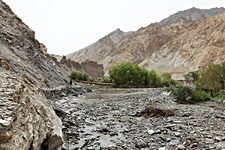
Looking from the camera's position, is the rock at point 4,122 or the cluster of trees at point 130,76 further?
the cluster of trees at point 130,76

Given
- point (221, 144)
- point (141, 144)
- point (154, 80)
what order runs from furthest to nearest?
point (154, 80) → point (221, 144) → point (141, 144)

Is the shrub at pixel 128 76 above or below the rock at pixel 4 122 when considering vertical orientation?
above

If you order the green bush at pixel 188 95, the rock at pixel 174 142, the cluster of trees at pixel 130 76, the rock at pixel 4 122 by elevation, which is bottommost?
the rock at pixel 174 142

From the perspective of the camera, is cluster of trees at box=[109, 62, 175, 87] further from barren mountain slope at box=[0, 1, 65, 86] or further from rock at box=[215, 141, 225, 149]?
rock at box=[215, 141, 225, 149]

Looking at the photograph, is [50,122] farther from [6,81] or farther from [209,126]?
[209,126]

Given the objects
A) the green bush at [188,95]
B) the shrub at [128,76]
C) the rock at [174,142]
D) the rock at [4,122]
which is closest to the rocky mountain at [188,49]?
the shrub at [128,76]

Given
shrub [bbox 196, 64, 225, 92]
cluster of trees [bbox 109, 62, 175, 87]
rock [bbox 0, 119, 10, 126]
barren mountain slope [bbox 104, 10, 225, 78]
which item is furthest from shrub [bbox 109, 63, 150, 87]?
rock [bbox 0, 119, 10, 126]

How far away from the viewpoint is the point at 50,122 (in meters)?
10.9

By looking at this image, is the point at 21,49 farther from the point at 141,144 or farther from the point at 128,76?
the point at 128,76

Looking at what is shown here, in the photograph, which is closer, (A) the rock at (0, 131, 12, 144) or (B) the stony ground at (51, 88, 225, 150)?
(A) the rock at (0, 131, 12, 144)

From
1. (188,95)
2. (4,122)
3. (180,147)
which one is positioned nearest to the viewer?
(4,122)

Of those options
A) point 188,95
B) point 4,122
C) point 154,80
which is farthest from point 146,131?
point 154,80

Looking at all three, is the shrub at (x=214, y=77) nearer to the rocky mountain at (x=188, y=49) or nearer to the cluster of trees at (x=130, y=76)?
the cluster of trees at (x=130, y=76)

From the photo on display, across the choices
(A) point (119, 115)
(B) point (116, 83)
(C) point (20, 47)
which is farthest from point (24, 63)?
(B) point (116, 83)
